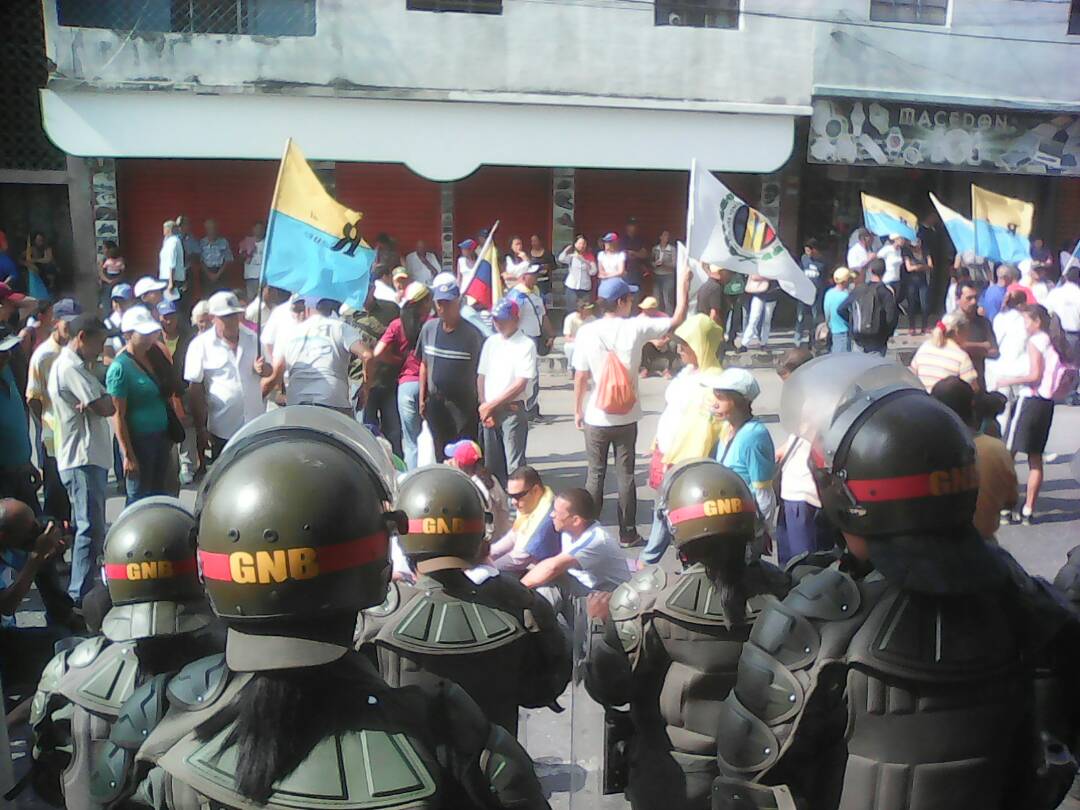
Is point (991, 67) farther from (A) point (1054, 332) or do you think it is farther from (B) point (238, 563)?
(B) point (238, 563)

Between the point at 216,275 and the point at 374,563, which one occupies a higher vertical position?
the point at 374,563

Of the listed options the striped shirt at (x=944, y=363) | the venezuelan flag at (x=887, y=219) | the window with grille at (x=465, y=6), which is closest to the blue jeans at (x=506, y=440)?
the striped shirt at (x=944, y=363)

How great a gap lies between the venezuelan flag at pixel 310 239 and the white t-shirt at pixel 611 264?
9407 mm

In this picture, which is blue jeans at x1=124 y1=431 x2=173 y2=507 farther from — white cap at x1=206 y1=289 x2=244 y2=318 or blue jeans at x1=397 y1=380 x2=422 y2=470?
blue jeans at x1=397 y1=380 x2=422 y2=470

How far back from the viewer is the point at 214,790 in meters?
1.70

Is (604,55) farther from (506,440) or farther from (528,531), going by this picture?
(528,531)

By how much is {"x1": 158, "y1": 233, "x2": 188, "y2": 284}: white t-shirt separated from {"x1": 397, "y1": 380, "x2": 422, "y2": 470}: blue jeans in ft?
27.1

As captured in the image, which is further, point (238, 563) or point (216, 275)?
point (216, 275)

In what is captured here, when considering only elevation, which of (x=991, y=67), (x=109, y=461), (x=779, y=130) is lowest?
(x=109, y=461)

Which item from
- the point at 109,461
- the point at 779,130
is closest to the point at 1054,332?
the point at 109,461

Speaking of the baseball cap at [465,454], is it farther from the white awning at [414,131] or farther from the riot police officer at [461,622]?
the white awning at [414,131]

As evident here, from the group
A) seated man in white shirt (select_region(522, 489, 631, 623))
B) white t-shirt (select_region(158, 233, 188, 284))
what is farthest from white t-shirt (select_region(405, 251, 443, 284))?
seated man in white shirt (select_region(522, 489, 631, 623))

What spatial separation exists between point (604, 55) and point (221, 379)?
1109cm

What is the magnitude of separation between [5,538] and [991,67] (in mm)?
18814
